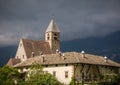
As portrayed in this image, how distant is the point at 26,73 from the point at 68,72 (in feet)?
35.5

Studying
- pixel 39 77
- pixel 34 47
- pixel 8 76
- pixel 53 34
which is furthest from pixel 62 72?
pixel 53 34

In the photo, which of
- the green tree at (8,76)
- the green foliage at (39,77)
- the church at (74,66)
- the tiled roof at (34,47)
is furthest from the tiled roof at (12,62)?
the green foliage at (39,77)

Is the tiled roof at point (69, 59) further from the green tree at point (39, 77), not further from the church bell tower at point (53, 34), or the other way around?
the church bell tower at point (53, 34)

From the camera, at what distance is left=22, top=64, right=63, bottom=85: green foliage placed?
75.5 meters

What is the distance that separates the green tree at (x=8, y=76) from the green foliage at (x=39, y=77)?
3172mm

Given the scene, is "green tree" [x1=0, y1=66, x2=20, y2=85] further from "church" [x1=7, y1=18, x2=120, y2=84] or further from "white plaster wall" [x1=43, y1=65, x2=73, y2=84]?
"white plaster wall" [x1=43, y1=65, x2=73, y2=84]

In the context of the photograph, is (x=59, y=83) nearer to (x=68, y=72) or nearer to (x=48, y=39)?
(x=68, y=72)

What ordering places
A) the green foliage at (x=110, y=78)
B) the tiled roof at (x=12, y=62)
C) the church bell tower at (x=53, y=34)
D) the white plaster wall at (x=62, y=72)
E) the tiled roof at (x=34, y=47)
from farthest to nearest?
the church bell tower at (x=53, y=34)
the tiled roof at (x=34, y=47)
the tiled roof at (x=12, y=62)
the green foliage at (x=110, y=78)
the white plaster wall at (x=62, y=72)

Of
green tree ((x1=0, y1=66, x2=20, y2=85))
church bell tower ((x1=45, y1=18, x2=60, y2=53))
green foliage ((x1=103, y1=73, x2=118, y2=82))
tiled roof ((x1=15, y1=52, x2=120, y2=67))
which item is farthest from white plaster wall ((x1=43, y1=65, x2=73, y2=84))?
church bell tower ((x1=45, y1=18, x2=60, y2=53))

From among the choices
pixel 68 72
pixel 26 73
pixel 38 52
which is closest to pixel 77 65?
pixel 68 72

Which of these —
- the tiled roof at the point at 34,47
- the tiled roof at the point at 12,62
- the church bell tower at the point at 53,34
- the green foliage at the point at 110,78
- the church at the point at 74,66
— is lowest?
the green foliage at the point at 110,78

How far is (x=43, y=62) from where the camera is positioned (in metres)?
81.8

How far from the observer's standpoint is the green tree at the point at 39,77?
2975 inches

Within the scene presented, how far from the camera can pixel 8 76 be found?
79.1 metres
